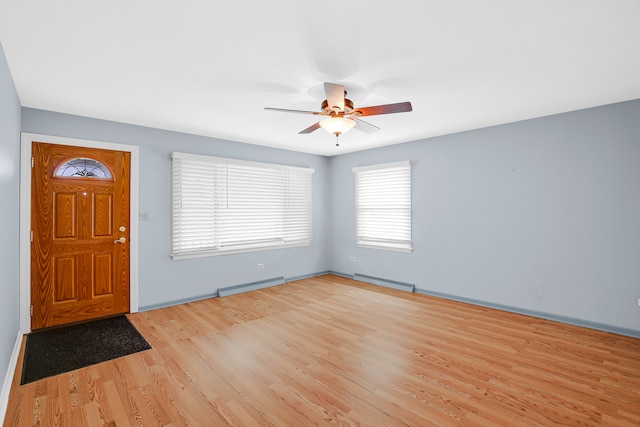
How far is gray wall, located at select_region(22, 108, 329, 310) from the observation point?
3.72 metres

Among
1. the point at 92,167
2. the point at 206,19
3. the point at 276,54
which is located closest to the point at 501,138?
the point at 276,54

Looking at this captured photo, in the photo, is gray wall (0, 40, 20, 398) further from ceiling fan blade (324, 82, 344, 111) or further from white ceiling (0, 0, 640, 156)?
ceiling fan blade (324, 82, 344, 111)

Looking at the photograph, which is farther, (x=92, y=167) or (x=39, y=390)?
(x=92, y=167)

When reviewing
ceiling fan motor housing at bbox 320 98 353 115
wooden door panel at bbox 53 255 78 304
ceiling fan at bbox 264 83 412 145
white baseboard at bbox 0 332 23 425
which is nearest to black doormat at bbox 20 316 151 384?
white baseboard at bbox 0 332 23 425

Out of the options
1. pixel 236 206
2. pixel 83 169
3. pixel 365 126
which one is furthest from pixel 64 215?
pixel 365 126

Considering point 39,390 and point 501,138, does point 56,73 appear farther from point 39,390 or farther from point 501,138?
point 501,138

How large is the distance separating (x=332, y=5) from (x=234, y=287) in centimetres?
427

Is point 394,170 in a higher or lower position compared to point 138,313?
higher

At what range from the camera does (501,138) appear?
4.16 m

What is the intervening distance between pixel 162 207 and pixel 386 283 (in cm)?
373

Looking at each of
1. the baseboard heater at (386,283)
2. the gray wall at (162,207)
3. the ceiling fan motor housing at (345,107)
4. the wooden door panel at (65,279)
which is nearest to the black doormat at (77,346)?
the wooden door panel at (65,279)

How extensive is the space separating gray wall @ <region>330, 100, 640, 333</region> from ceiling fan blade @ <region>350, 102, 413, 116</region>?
2.26 meters

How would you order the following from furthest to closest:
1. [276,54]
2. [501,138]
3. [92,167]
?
[501,138]
[92,167]
[276,54]

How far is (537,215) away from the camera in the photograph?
3.89 meters
